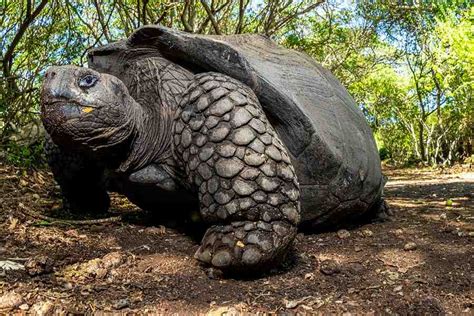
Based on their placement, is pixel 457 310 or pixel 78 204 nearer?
pixel 457 310

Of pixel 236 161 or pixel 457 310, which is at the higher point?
pixel 236 161

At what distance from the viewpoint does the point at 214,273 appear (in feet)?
6.64

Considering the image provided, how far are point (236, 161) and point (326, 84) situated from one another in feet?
4.09

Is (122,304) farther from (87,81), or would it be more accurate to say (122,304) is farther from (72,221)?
(72,221)

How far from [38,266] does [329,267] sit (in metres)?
1.21

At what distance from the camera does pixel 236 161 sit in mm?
2062

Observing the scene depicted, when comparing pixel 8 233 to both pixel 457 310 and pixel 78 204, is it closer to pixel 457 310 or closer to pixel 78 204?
pixel 78 204

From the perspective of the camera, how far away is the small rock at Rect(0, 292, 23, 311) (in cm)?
163

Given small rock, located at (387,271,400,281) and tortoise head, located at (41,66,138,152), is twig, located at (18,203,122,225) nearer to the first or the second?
tortoise head, located at (41,66,138,152)

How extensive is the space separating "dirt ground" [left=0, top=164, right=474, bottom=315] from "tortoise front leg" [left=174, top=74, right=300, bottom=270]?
0.13 metres

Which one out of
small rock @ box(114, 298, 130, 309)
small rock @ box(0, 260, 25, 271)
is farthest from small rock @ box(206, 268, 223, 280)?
small rock @ box(0, 260, 25, 271)

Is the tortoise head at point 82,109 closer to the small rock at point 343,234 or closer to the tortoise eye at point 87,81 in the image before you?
the tortoise eye at point 87,81

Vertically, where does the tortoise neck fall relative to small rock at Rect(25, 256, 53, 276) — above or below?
above

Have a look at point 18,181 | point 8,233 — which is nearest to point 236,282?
point 8,233
